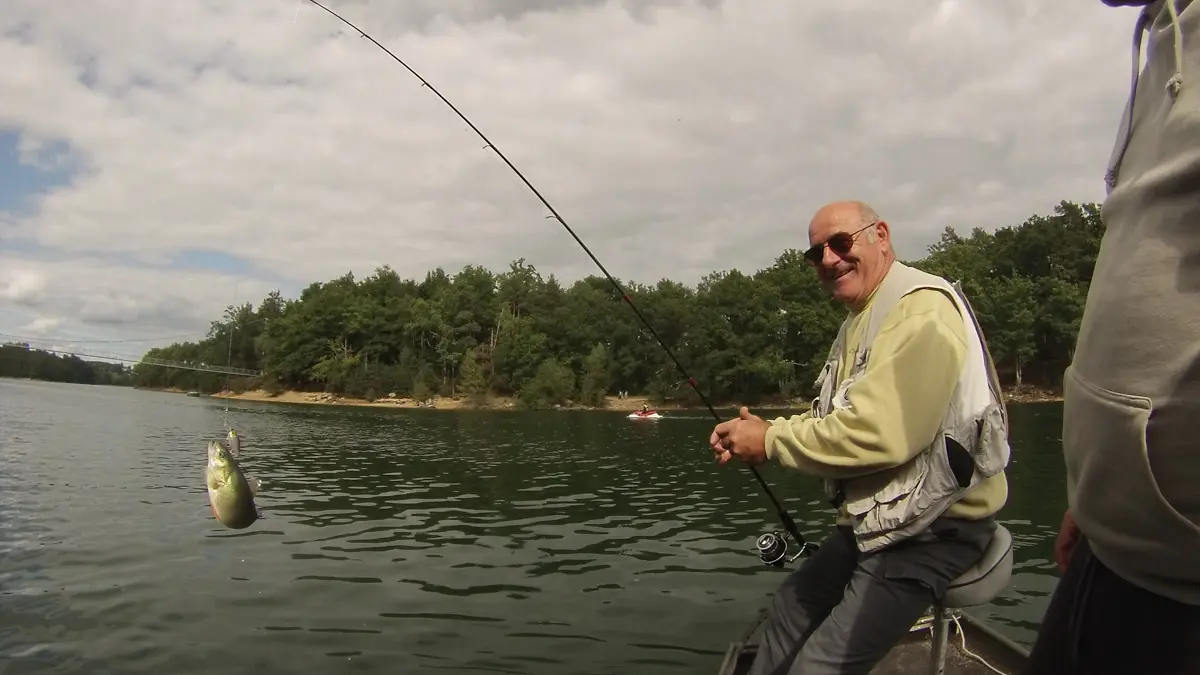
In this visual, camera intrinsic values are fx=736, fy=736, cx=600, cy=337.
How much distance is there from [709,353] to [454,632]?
69.9 meters

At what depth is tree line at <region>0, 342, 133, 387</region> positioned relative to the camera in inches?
6831

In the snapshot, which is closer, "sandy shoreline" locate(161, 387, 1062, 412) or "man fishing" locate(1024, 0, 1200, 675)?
"man fishing" locate(1024, 0, 1200, 675)

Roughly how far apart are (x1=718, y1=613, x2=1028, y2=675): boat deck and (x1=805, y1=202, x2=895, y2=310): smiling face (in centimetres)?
266

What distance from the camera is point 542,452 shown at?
30688 mm

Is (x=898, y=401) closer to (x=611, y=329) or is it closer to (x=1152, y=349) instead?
(x=1152, y=349)

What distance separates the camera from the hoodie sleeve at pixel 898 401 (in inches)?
111

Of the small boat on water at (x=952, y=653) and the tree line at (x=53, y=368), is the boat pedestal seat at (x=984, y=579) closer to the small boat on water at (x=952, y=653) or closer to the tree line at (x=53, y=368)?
the small boat on water at (x=952, y=653)

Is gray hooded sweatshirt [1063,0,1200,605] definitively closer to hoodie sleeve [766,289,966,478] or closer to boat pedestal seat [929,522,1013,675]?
hoodie sleeve [766,289,966,478]

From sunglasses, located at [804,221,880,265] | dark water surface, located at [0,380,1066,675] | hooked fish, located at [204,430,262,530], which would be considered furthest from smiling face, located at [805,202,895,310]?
hooked fish, located at [204,430,262,530]

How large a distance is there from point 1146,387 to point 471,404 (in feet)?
275

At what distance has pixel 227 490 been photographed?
6992 millimetres

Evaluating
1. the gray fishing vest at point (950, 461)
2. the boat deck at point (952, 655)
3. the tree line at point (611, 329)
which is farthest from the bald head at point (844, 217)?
the tree line at point (611, 329)

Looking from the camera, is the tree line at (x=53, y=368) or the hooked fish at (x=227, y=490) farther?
the tree line at (x=53, y=368)

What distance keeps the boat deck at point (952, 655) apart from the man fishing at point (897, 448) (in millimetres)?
1858
